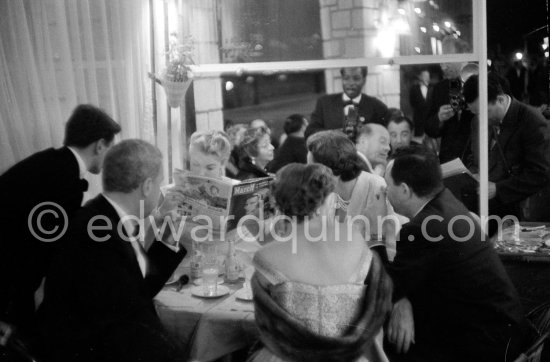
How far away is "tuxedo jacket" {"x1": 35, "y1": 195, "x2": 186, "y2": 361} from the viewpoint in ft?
7.27

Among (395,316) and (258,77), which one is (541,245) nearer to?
(395,316)

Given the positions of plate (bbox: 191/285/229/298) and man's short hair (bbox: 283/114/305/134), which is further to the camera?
man's short hair (bbox: 283/114/305/134)

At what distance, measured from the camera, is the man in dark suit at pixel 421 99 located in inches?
159

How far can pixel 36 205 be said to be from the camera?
2697 mm

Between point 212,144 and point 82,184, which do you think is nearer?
point 82,184

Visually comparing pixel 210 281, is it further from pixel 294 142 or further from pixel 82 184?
pixel 294 142

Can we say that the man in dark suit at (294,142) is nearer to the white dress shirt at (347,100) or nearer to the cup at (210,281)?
the white dress shirt at (347,100)

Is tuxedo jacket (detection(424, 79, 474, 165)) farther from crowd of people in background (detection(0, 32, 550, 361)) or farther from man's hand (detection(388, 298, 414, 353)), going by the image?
man's hand (detection(388, 298, 414, 353))

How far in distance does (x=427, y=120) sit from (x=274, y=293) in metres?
2.22

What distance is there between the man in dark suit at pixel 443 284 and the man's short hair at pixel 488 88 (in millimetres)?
1448

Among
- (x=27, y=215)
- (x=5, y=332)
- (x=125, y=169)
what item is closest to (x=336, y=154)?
(x=125, y=169)

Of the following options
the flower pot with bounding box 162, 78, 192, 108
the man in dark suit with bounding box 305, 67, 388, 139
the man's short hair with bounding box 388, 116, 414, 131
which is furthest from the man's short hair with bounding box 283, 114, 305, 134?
the flower pot with bounding box 162, 78, 192, 108

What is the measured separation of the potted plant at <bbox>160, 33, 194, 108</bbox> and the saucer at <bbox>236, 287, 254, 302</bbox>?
1.66 m
